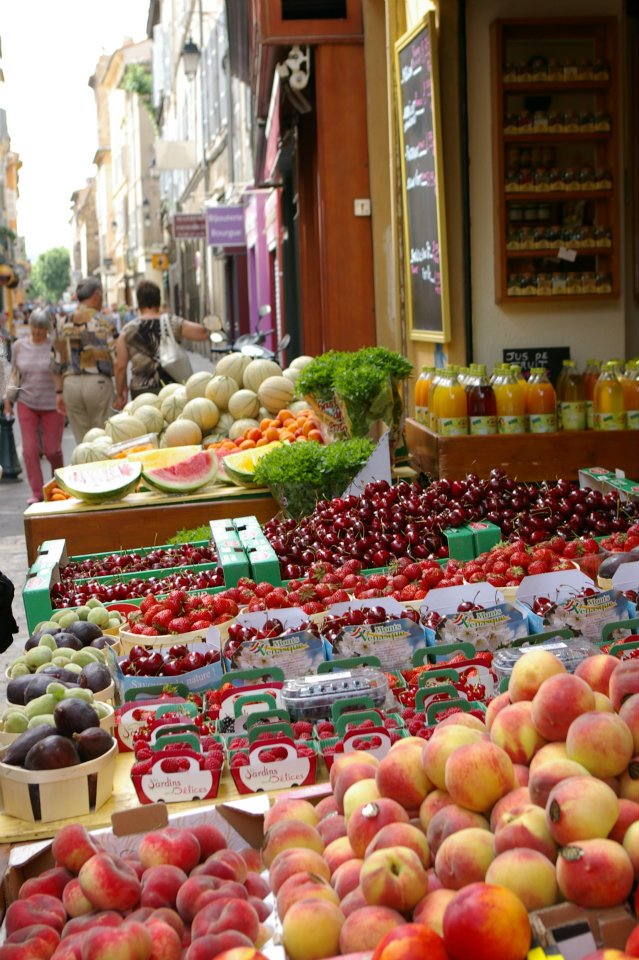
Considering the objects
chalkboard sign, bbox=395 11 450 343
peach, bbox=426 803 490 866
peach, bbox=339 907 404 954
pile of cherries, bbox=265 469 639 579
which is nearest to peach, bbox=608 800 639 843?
peach, bbox=426 803 490 866

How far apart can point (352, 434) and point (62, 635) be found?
319 centimetres

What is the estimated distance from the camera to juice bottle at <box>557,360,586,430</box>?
20.0 ft

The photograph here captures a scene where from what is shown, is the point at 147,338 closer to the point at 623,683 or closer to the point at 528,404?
the point at 528,404

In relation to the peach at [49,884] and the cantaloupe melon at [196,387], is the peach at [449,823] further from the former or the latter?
the cantaloupe melon at [196,387]

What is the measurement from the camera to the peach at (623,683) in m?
2.06

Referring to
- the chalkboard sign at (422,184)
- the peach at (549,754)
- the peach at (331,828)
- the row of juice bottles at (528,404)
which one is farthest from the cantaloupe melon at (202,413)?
the peach at (549,754)

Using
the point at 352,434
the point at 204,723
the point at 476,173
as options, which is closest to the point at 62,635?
the point at 204,723

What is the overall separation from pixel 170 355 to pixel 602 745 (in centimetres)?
768

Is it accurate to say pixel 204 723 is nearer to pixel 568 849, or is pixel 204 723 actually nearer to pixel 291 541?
pixel 568 849

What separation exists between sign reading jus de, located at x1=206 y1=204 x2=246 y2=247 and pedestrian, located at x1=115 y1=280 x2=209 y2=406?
625 inches

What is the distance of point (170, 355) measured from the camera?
9219 mm

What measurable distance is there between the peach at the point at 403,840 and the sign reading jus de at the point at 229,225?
929 inches

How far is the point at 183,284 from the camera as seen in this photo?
48656 millimetres

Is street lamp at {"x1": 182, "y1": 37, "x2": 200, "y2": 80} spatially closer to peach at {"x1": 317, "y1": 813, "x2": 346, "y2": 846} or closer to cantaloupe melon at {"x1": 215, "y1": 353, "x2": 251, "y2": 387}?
cantaloupe melon at {"x1": 215, "y1": 353, "x2": 251, "y2": 387}
